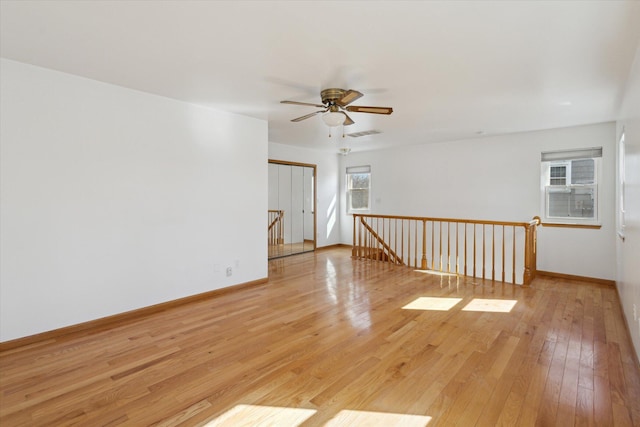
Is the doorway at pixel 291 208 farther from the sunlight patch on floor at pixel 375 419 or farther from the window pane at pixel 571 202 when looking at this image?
the sunlight patch on floor at pixel 375 419

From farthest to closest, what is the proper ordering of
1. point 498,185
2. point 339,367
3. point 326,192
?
point 326,192
point 498,185
point 339,367

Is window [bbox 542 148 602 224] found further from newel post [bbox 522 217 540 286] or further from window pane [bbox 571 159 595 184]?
newel post [bbox 522 217 540 286]

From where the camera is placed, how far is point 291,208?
7.14 m

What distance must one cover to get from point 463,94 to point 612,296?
3.38m

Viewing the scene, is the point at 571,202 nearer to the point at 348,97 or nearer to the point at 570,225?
the point at 570,225

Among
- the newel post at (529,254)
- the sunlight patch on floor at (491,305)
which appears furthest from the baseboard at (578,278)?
the sunlight patch on floor at (491,305)

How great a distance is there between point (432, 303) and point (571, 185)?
131 inches

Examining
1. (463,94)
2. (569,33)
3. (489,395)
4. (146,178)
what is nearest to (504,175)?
(463,94)

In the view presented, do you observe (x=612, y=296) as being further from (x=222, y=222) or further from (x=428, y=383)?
(x=222, y=222)

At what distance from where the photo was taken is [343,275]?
529 centimetres

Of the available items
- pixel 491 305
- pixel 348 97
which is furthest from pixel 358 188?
pixel 348 97

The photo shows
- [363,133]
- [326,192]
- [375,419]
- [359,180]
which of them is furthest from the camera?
[359,180]

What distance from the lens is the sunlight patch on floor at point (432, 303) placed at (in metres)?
3.73

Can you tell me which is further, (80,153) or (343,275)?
(343,275)
